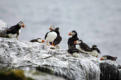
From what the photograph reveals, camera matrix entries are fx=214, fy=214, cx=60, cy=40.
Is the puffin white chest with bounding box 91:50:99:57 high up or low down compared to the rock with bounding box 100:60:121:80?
up

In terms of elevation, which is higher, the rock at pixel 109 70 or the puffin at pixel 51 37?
the puffin at pixel 51 37

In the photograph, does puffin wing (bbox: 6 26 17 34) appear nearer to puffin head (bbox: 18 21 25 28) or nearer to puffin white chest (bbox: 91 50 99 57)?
puffin head (bbox: 18 21 25 28)

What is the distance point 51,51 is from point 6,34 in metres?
2.60

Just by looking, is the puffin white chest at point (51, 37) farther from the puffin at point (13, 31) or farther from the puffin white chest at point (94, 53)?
the puffin white chest at point (94, 53)

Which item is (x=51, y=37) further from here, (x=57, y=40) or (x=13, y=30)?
(x=13, y=30)

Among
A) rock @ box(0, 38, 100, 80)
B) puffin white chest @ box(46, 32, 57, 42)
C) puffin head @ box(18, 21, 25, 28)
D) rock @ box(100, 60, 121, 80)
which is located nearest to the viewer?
rock @ box(0, 38, 100, 80)

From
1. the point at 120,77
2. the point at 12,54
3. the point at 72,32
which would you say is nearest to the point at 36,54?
the point at 12,54

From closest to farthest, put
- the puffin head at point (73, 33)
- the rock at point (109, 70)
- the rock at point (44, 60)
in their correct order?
1. the rock at point (44, 60)
2. the rock at point (109, 70)
3. the puffin head at point (73, 33)

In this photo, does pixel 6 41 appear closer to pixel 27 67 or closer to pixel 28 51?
Result: pixel 28 51

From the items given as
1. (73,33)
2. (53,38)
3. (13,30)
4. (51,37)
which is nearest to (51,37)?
(51,37)

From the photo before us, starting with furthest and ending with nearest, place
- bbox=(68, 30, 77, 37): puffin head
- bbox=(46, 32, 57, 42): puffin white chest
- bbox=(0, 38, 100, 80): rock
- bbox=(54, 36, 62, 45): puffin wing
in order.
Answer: bbox=(68, 30, 77, 37): puffin head
bbox=(54, 36, 62, 45): puffin wing
bbox=(46, 32, 57, 42): puffin white chest
bbox=(0, 38, 100, 80): rock

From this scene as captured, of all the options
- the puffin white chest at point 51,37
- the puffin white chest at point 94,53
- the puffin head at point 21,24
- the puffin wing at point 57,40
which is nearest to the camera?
the puffin head at point 21,24

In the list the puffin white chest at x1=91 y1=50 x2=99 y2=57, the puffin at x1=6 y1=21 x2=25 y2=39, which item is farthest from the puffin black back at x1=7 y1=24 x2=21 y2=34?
the puffin white chest at x1=91 y1=50 x2=99 y2=57

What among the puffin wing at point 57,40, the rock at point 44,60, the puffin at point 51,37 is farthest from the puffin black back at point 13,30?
the puffin wing at point 57,40
